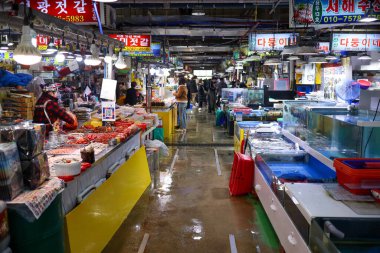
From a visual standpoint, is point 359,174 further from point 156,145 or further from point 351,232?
point 156,145

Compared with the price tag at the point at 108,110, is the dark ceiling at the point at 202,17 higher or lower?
higher

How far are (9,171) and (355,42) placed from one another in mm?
12614

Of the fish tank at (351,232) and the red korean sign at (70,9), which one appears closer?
the fish tank at (351,232)

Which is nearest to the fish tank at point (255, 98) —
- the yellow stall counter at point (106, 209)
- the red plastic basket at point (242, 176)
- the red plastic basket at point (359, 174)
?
the red plastic basket at point (242, 176)

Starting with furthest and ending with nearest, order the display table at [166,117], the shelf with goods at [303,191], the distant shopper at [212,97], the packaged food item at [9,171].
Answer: the distant shopper at [212,97]
the display table at [166,117]
the shelf with goods at [303,191]
the packaged food item at [9,171]

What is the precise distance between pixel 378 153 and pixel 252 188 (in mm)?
3427

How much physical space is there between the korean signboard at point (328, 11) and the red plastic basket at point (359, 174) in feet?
18.2

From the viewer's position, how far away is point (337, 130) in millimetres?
5012

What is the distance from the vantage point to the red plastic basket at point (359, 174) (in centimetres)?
345

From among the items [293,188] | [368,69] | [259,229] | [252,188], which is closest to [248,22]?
[368,69]

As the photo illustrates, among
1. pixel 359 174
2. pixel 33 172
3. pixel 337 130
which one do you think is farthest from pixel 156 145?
pixel 359 174

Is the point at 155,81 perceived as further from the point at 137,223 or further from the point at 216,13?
the point at 137,223

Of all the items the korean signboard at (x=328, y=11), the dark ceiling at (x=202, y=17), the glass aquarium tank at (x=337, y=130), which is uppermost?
the dark ceiling at (x=202, y=17)

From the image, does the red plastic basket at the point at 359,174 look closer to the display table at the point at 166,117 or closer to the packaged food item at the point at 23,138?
the packaged food item at the point at 23,138
